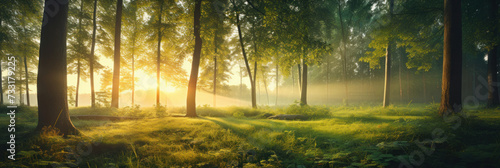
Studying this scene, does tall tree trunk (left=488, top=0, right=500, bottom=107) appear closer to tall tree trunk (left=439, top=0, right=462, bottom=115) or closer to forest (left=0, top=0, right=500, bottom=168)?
forest (left=0, top=0, right=500, bottom=168)

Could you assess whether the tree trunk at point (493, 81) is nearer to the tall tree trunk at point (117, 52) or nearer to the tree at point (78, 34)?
the tall tree trunk at point (117, 52)

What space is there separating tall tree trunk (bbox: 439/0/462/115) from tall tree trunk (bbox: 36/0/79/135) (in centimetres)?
1262

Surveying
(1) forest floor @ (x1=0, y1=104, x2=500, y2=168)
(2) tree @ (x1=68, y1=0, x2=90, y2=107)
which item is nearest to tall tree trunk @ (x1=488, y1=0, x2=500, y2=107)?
(1) forest floor @ (x1=0, y1=104, x2=500, y2=168)

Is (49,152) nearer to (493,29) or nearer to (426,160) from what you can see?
(426,160)

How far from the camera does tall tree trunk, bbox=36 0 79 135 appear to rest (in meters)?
4.89

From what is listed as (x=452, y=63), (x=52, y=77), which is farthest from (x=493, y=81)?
(x=52, y=77)

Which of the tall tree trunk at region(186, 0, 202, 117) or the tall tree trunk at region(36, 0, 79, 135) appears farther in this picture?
the tall tree trunk at region(186, 0, 202, 117)

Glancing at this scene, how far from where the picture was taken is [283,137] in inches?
206

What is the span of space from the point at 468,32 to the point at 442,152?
13655 mm

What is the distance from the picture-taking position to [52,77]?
493 cm

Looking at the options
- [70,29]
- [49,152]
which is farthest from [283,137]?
[70,29]

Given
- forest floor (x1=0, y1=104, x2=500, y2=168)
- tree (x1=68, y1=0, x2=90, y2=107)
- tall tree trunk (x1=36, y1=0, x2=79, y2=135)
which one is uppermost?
tree (x1=68, y1=0, x2=90, y2=107)

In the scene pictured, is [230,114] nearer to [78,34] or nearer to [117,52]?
[117,52]

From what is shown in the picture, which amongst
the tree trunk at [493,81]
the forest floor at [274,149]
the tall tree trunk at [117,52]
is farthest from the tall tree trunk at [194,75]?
the tree trunk at [493,81]
